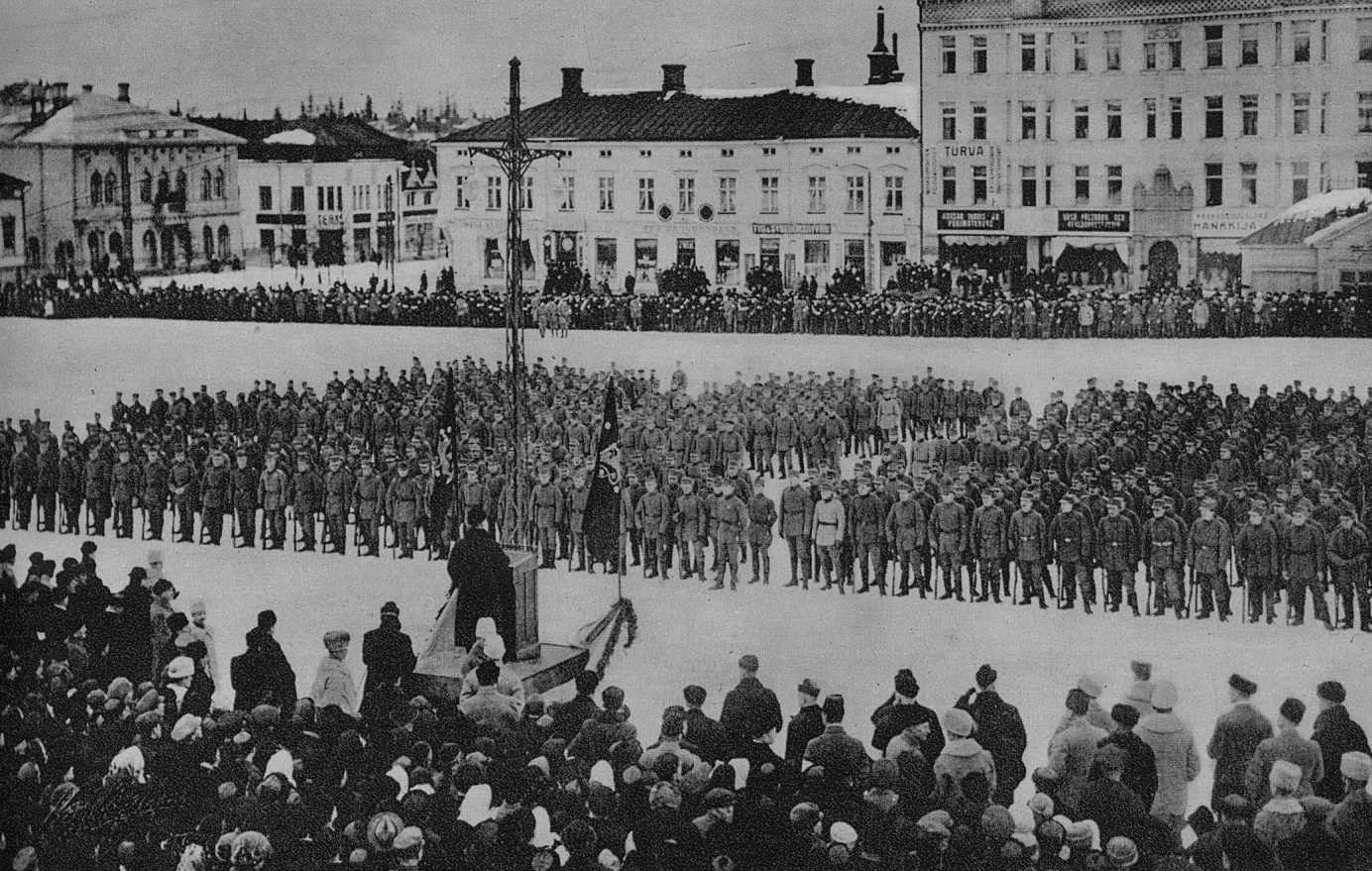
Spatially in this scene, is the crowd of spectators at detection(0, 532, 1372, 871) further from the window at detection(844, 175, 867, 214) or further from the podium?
the window at detection(844, 175, 867, 214)

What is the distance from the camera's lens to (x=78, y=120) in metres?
14.1

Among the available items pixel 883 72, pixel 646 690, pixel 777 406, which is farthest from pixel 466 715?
pixel 883 72

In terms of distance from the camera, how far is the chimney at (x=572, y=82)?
16.5m

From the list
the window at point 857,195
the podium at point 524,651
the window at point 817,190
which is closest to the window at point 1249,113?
the window at point 857,195

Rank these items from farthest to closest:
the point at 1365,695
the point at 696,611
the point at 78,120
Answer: the point at 78,120 → the point at 696,611 → the point at 1365,695

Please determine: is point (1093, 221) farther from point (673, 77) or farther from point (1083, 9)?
point (673, 77)

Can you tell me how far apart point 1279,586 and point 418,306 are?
18494 millimetres

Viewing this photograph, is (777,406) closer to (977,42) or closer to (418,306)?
(977,42)

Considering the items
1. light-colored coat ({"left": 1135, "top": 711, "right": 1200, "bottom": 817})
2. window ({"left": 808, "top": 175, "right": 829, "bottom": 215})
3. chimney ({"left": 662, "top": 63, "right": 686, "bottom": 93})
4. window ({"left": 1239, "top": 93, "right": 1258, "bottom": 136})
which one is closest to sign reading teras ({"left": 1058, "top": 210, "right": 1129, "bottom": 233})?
window ({"left": 1239, "top": 93, "right": 1258, "bottom": 136})

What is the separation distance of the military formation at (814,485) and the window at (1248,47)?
3.92 metres

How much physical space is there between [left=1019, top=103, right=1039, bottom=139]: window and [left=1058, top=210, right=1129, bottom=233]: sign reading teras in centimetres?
119

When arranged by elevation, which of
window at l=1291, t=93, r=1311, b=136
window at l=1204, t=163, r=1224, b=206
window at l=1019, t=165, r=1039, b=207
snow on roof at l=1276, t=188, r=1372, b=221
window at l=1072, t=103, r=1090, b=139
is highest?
window at l=1072, t=103, r=1090, b=139

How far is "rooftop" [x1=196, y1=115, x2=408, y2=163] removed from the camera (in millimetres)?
19875

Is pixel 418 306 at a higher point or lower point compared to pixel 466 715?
higher
